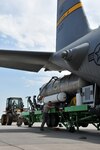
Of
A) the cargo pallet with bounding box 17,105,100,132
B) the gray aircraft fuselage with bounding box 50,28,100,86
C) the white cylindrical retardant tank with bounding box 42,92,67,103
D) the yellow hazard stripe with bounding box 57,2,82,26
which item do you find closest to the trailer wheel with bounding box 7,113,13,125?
the cargo pallet with bounding box 17,105,100,132

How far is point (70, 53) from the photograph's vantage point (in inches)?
565

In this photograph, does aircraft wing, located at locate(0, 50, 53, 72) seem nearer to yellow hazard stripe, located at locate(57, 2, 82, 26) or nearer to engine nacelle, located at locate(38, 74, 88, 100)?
engine nacelle, located at locate(38, 74, 88, 100)

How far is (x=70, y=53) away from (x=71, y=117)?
10.7 ft

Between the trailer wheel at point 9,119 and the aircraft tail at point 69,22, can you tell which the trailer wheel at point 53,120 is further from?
the trailer wheel at point 9,119

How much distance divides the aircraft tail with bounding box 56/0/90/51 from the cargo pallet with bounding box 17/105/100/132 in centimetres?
342

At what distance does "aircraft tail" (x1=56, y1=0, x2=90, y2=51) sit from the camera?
16.1 metres

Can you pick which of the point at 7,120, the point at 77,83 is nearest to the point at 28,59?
the point at 77,83

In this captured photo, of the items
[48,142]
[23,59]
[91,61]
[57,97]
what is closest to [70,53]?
[91,61]

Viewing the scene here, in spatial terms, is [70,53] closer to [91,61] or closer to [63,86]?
[91,61]

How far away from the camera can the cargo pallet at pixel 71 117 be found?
14.2m

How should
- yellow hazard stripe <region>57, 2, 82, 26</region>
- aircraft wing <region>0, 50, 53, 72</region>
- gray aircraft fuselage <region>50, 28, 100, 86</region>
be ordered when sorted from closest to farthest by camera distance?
gray aircraft fuselage <region>50, 28, 100, 86</region> → aircraft wing <region>0, 50, 53, 72</region> → yellow hazard stripe <region>57, 2, 82, 26</region>

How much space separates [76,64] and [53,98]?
3.80m

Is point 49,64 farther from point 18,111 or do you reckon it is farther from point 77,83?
point 18,111

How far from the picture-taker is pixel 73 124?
52.3 feet
